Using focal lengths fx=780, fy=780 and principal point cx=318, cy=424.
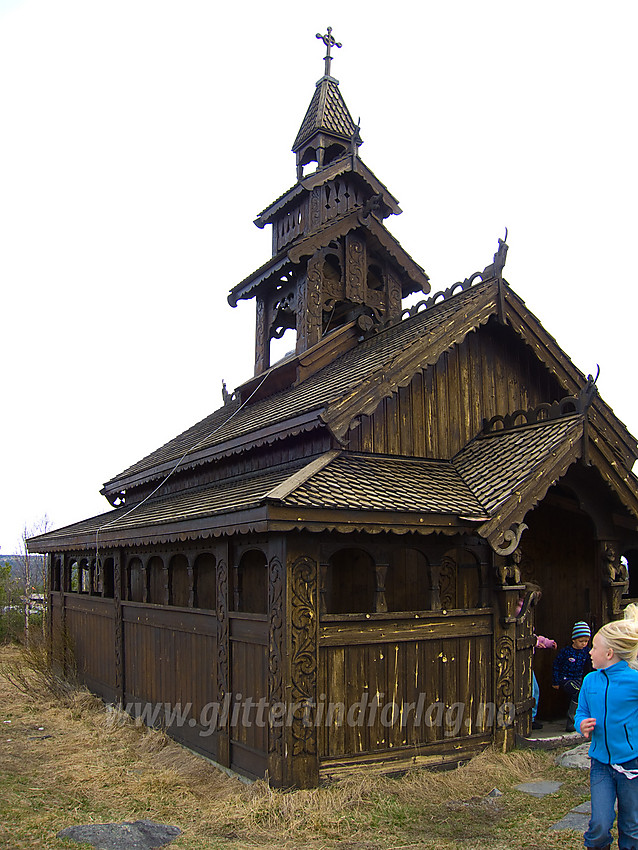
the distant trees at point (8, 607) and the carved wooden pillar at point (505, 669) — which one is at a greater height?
the carved wooden pillar at point (505, 669)

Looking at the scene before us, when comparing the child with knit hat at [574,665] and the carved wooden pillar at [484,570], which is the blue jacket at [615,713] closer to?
the carved wooden pillar at [484,570]

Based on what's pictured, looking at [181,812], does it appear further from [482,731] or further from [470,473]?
[470,473]

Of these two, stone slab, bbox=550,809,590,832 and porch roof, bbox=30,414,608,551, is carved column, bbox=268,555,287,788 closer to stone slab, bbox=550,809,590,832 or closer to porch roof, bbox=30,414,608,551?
porch roof, bbox=30,414,608,551

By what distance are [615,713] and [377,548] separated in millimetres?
4544

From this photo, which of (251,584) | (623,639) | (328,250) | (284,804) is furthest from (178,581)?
(623,639)

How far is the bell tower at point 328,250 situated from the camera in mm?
15961

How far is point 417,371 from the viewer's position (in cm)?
1129

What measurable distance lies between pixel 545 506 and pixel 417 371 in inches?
145

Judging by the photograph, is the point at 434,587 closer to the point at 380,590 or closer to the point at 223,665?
the point at 380,590

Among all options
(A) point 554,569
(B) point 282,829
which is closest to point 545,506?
(A) point 554,569

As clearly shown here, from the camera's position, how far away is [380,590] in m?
9.63

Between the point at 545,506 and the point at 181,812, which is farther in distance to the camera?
the point at 545,506

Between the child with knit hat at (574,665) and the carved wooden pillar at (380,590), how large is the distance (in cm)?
326

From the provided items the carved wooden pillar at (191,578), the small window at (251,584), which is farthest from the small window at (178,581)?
the small window at (251,584)
